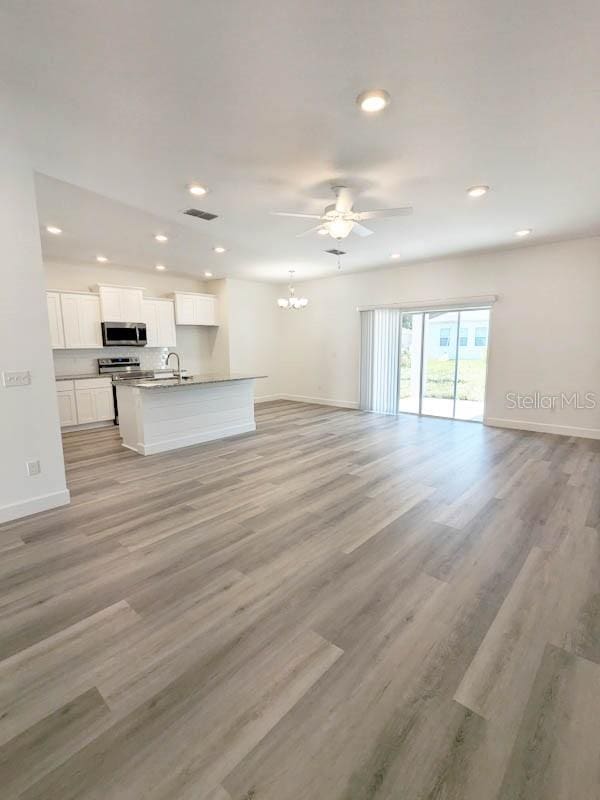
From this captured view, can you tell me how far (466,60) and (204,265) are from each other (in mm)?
5723

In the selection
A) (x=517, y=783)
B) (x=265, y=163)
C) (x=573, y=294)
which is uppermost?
(x=265, y=163)

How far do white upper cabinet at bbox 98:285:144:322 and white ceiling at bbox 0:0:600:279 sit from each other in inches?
94.5

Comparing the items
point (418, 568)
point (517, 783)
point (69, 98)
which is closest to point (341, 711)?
point (517, 783)

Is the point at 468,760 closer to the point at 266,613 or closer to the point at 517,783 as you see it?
the point at 517,783

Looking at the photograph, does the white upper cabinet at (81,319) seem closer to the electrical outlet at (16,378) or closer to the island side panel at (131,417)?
the island side panel at (131,417)


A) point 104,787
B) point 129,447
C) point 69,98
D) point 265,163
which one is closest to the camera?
point 104,787

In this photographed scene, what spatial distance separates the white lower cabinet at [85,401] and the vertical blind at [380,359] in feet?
16.4

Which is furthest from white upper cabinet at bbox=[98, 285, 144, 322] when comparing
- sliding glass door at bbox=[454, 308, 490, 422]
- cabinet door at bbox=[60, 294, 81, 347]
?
sliding glass door at bbox=[454, 308, 490, 422]

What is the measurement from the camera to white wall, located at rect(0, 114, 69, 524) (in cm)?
297

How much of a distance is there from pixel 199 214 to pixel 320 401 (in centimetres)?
538

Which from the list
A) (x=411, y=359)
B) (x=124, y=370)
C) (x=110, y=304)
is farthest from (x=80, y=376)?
(x=411, y=359)

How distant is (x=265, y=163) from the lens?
304 centimetres

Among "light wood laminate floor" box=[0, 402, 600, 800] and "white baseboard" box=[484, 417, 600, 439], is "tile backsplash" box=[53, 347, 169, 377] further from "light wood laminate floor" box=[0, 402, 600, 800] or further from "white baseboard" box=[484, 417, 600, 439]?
"white baseboard" box=[484, 417, 600, 439]

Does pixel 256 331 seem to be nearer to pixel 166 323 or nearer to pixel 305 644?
pixel 166 323
